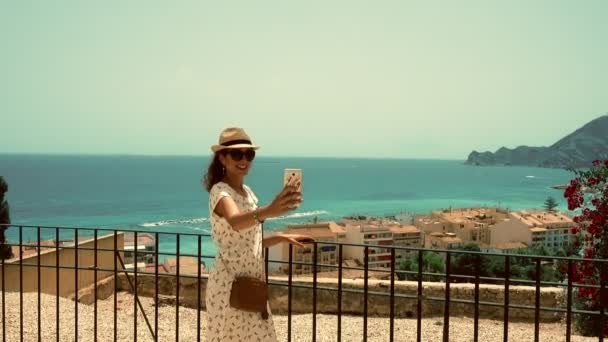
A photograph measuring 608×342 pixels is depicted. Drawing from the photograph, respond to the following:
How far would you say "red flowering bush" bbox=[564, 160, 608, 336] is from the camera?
23.5 feet

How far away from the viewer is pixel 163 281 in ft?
37.0

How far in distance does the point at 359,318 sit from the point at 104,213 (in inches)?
2915

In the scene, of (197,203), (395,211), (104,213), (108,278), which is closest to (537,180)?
(395,211)

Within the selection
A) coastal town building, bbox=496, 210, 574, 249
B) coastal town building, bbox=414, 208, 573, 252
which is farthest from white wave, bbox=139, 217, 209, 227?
coastal town building, bbox=496, 210, 574, 249

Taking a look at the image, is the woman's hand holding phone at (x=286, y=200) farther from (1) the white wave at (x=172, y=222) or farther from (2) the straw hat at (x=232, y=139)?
(1) the white wave at (x=172, y=222)

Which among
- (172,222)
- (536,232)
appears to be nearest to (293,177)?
(536,232)

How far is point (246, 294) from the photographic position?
8.38ft

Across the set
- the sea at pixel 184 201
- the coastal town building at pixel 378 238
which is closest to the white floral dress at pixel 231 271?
the coastal town building at pixel 378 238

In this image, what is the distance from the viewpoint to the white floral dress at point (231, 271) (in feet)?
8.36

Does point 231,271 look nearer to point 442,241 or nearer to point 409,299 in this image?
point 409,299

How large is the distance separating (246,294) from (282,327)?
19.7ft

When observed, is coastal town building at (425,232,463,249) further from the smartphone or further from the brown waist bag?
the smartphone

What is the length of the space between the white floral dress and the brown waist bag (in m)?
0.05

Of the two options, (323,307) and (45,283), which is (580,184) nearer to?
(323,307)
